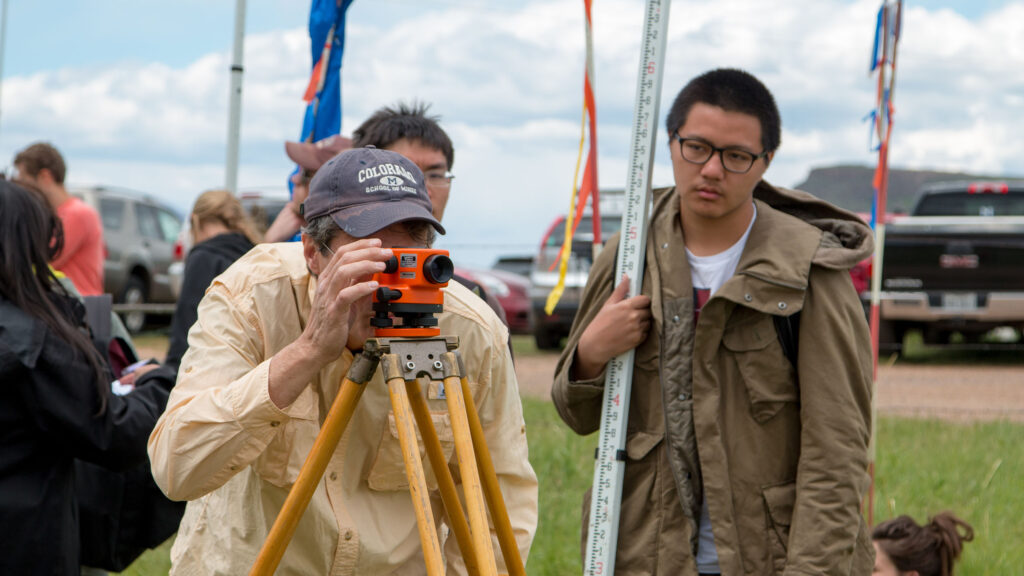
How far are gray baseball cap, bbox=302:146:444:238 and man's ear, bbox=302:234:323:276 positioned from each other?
5 cm

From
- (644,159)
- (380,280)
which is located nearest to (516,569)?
(380,280)

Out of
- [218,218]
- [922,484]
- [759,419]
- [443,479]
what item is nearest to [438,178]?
[759,419]

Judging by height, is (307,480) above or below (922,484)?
above

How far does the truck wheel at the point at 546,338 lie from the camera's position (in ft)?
44.0

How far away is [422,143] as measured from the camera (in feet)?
11.3

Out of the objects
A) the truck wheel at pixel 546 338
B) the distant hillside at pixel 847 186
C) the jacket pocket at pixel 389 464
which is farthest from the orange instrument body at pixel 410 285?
the truck wheel at pixel 546 338

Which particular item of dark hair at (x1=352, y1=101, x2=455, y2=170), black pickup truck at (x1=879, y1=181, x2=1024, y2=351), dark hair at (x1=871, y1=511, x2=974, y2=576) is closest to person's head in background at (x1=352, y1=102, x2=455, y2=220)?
dark hair at (x1=352, y1=101, x2=455, y2=170)

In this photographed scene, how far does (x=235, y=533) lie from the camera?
2221 mm

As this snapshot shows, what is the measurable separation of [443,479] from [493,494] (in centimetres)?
10

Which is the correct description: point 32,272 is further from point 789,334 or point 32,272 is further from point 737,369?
point 789,334

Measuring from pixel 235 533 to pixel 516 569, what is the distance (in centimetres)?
58

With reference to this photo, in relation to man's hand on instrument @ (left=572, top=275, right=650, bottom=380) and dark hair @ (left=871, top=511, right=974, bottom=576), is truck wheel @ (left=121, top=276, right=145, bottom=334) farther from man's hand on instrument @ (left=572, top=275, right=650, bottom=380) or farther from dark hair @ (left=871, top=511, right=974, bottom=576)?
man's hand on instrument @ (left=572, top=275, right=650, bottom=380)

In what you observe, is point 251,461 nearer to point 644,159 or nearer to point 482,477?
point 482,477

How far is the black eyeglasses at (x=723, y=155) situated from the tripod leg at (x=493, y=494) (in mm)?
1165
